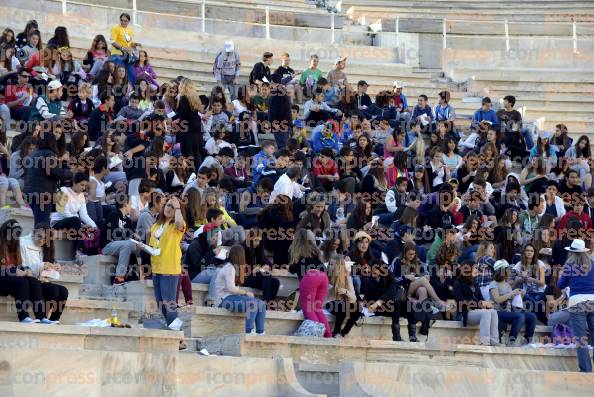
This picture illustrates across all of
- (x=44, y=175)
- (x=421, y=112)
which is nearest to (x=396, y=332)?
(x=44, y=175)

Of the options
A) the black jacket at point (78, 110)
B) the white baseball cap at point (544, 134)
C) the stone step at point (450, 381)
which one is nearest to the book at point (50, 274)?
the stone step at point (450, 381)

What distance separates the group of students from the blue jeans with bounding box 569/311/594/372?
0.06 feet

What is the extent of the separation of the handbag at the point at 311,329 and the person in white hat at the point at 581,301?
10.3 ft

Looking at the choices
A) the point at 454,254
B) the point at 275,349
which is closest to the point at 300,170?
the point at 454,254

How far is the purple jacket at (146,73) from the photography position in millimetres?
28984

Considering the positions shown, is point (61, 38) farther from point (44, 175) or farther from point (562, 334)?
point (562, 334)

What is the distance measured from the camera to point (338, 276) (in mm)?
22734

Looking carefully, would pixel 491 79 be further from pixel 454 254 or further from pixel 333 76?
pixel 454 254

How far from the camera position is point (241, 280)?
22.6 metres

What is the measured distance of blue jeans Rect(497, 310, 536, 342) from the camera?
77.6ft

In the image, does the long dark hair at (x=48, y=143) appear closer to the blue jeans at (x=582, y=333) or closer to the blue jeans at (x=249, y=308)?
the blue jeans at (x=249, y=308)

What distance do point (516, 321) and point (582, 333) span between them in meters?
0.97

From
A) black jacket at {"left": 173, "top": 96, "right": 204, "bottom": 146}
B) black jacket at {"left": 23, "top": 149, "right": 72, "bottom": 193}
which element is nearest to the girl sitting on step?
black jacket at {"left": 23, "top": 149, "right": 72, "bottom": 193}

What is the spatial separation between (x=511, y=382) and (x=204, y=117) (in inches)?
309
